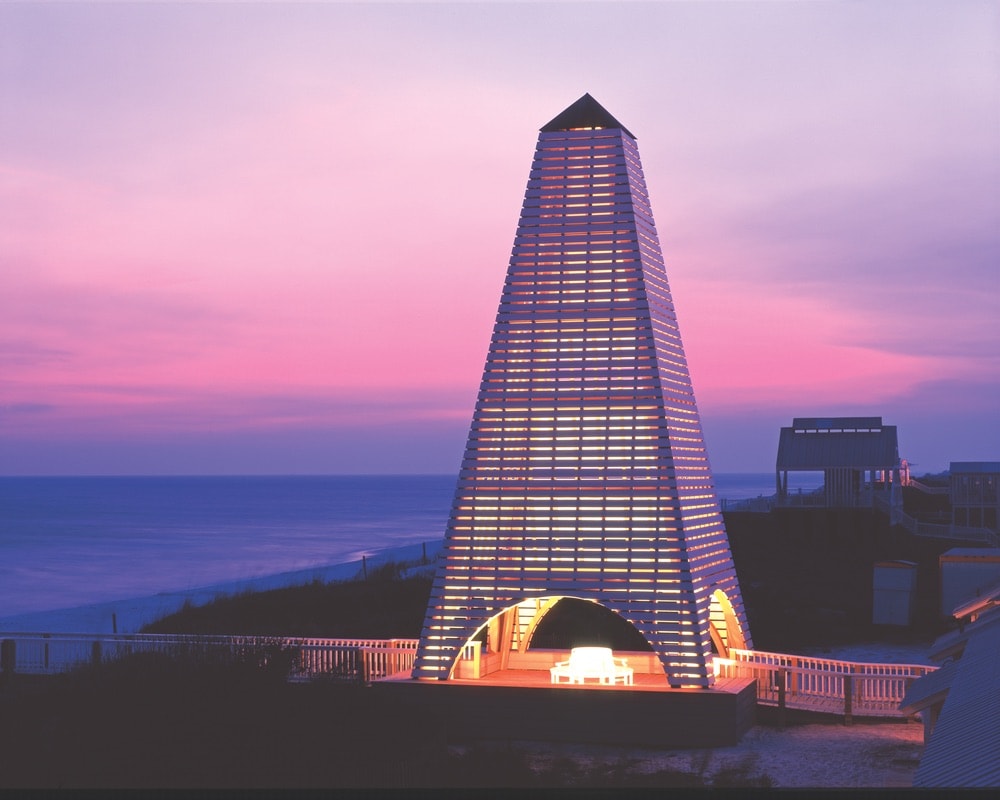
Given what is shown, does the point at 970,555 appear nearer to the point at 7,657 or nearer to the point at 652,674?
the point at 652,674

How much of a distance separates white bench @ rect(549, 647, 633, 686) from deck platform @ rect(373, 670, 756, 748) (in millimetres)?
281

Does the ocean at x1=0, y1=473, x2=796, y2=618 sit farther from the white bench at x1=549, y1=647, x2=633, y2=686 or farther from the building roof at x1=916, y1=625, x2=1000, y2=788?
the building roof at x1=916, y1=625, x2=1000, y2=788

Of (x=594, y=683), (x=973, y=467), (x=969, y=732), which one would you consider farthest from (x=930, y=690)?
(x=973, y=467)

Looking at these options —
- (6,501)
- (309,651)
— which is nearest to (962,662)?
(309,651)

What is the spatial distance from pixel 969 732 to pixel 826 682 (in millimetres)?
10960

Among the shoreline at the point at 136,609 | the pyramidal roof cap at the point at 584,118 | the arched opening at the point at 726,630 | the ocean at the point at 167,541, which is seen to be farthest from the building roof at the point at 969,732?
the ocean at the point at 167,541

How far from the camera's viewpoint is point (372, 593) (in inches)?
1481

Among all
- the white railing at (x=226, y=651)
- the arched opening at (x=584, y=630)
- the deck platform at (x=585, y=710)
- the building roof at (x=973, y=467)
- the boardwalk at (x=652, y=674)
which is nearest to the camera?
the deck platform at (x=585, y=710)

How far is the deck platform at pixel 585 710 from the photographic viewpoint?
16703 millimetres

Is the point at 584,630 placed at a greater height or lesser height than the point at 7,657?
lesser

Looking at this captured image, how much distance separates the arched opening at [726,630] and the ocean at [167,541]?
4856cm

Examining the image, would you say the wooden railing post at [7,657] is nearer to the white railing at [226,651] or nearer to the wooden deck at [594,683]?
the white railing at [226,651]

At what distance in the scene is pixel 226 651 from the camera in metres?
18.3

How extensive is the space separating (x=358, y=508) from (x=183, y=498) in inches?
1451
